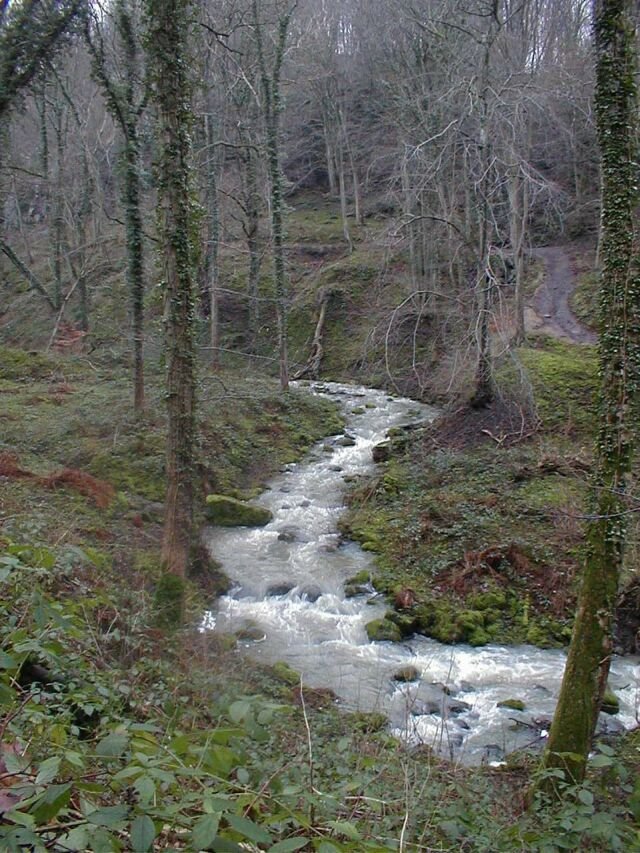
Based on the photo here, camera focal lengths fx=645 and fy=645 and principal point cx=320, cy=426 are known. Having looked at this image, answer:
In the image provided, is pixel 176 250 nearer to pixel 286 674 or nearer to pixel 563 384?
pixel 286 674

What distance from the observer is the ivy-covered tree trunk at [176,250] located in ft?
25.4

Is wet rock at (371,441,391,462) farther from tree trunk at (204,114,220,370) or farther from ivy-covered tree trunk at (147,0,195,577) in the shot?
ivy-covered tree trunk at (147,0,195,577)

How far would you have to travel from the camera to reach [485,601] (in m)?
10.1

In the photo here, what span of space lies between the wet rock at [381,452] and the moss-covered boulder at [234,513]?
382 cm


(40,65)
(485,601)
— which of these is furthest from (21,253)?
(485,601)

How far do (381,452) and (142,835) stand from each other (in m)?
14.9

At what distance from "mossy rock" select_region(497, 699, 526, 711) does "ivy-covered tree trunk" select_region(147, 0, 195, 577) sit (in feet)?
14.3

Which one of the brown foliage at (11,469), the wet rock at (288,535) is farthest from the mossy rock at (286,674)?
the brown foliage at (11,469)

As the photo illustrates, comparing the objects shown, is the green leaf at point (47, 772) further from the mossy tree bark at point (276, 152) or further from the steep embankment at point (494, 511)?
the mossy tree bark at point (276, 152)

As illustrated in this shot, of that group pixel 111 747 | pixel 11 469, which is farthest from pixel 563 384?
pixel 111 747

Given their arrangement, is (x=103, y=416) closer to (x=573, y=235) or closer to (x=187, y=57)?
(x=187, y=57)

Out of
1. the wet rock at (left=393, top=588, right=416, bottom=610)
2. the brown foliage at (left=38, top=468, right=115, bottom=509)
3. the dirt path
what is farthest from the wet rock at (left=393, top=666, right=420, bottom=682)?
the dirt path

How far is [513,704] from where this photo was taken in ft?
26.2

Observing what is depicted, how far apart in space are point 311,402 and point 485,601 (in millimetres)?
11029
